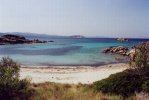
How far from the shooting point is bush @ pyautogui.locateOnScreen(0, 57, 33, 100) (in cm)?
1111

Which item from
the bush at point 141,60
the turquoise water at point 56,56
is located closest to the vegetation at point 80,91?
the bush at point 141,60

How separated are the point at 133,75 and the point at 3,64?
21.8ft

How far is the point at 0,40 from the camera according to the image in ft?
296

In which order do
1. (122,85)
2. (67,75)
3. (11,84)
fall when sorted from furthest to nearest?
(67,75), (122,85), (11,84)

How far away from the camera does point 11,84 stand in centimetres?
1138

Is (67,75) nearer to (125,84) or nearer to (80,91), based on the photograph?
(80,91)

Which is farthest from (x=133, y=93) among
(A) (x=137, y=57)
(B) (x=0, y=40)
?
(B) (x=0, y=40)

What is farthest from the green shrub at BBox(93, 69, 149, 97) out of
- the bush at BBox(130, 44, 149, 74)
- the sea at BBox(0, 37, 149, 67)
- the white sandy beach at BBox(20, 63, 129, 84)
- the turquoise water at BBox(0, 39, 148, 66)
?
the turquoise water at BBox(0, 39, 148, 66)

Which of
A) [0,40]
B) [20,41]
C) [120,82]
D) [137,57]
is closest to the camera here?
[120,82]

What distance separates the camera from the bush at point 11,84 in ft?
36.4

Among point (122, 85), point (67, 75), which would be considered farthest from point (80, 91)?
point (67, 75)

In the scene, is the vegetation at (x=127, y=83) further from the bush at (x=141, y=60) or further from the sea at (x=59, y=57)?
the sea at (x=59, y=57)

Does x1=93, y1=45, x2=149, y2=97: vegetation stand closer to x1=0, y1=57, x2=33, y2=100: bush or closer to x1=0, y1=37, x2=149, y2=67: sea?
x1=0, y1=57, x2=33, y2=100: bush

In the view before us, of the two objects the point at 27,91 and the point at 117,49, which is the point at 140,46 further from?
the point at 117,49
